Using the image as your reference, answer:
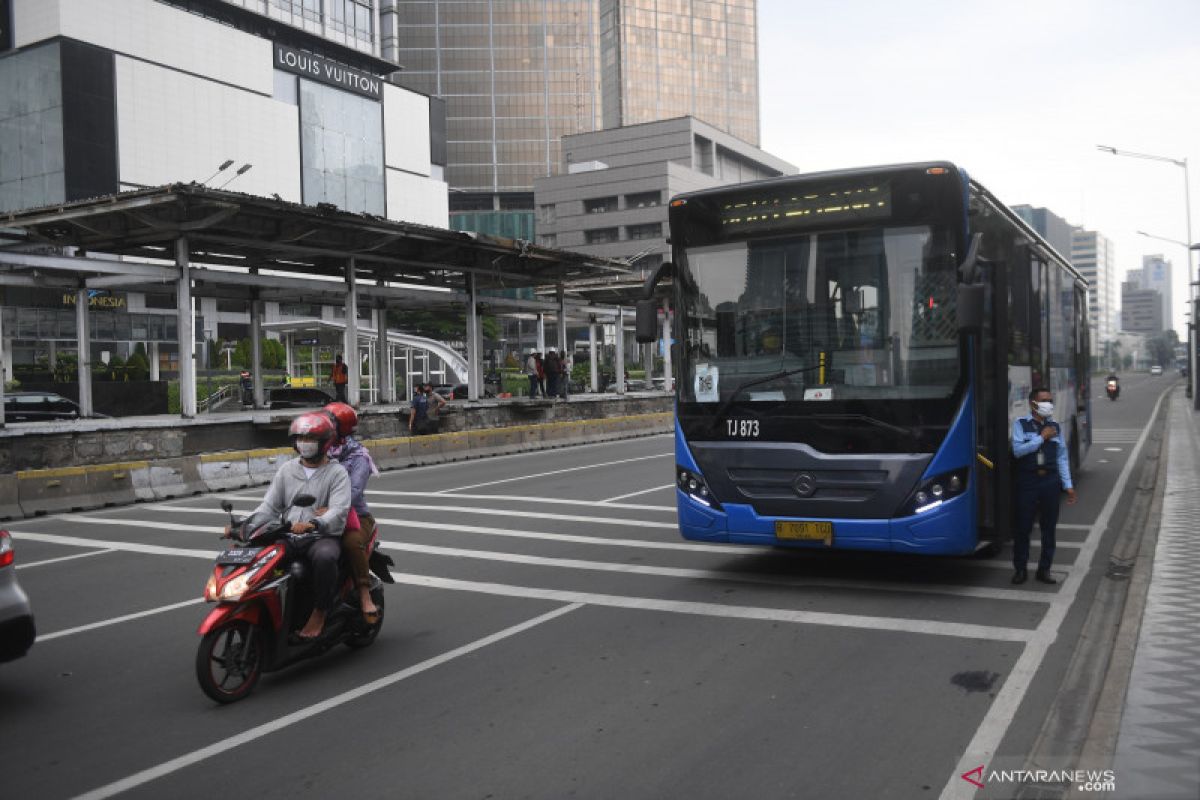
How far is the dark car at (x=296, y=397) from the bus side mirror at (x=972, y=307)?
25901mm

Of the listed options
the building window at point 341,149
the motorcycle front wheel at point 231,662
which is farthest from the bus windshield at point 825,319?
the building window at point 341,149

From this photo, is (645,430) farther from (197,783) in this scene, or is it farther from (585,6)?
(585,6)

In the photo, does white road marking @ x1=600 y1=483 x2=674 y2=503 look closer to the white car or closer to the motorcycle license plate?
the motorcycle license plate

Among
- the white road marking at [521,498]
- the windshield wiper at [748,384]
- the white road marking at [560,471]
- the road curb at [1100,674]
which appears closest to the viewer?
the road curb at [1100,674]

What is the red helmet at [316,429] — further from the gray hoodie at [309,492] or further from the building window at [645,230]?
the building window at [645,230]

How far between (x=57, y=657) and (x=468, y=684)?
10.4 feet

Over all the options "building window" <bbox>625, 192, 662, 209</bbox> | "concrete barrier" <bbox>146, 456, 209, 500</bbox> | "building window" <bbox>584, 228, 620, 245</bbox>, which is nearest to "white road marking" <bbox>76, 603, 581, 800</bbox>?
"concrete barrier" <bbox>146, 456, 209, 500</bbox>

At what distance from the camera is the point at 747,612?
791 cm

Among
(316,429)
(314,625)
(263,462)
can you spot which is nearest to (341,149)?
(263,462)

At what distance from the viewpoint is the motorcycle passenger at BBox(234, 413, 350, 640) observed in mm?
6320

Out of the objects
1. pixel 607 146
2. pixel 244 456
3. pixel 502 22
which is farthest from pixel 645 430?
pixel 502 22

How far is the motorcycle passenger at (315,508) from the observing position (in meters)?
6.32

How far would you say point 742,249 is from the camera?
877 cm

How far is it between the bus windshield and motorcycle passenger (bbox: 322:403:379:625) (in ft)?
10.3
